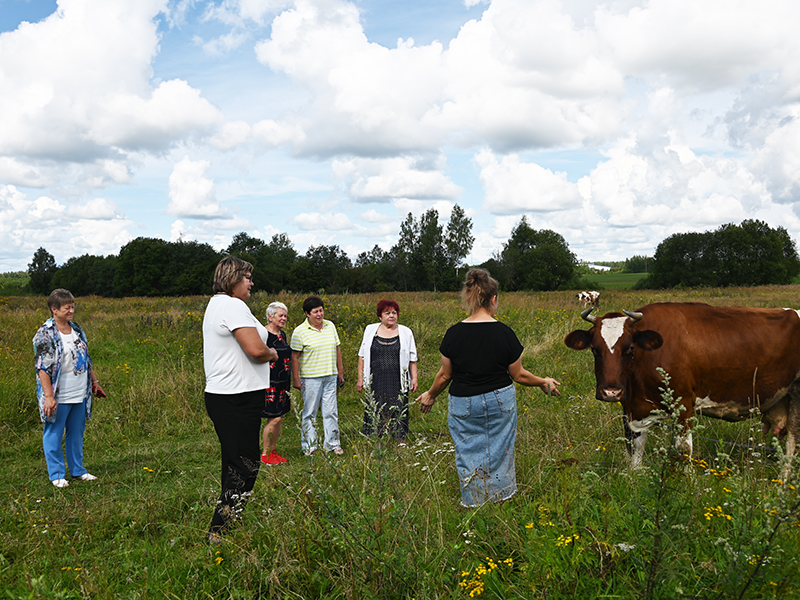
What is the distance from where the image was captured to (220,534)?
134 inches

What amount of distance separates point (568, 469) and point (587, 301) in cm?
1906

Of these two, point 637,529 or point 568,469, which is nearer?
point 637,529

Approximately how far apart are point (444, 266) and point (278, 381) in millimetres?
58152

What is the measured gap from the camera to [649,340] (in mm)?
4652

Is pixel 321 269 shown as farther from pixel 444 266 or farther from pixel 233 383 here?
pixel 233 383

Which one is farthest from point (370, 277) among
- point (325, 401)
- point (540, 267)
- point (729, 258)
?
point (325, 401)

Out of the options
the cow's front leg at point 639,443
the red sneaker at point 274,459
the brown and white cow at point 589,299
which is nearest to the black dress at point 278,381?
the red sneaker at point 274,459

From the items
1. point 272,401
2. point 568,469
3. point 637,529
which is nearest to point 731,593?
point 637,529

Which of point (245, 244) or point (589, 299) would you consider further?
point (245, 244)

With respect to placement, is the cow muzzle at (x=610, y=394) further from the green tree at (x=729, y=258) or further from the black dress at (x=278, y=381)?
the green tree at (x=729, y=258)

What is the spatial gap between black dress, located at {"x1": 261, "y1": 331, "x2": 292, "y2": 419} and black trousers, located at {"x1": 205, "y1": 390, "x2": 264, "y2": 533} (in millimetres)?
2381

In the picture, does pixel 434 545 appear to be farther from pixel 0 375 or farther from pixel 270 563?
pixel 0 375

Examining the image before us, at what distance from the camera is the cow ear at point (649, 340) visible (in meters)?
A: 4.61

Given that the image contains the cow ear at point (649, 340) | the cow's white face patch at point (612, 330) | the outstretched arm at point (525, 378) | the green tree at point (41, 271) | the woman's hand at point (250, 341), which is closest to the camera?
the woman's hand at point (250, 341)
